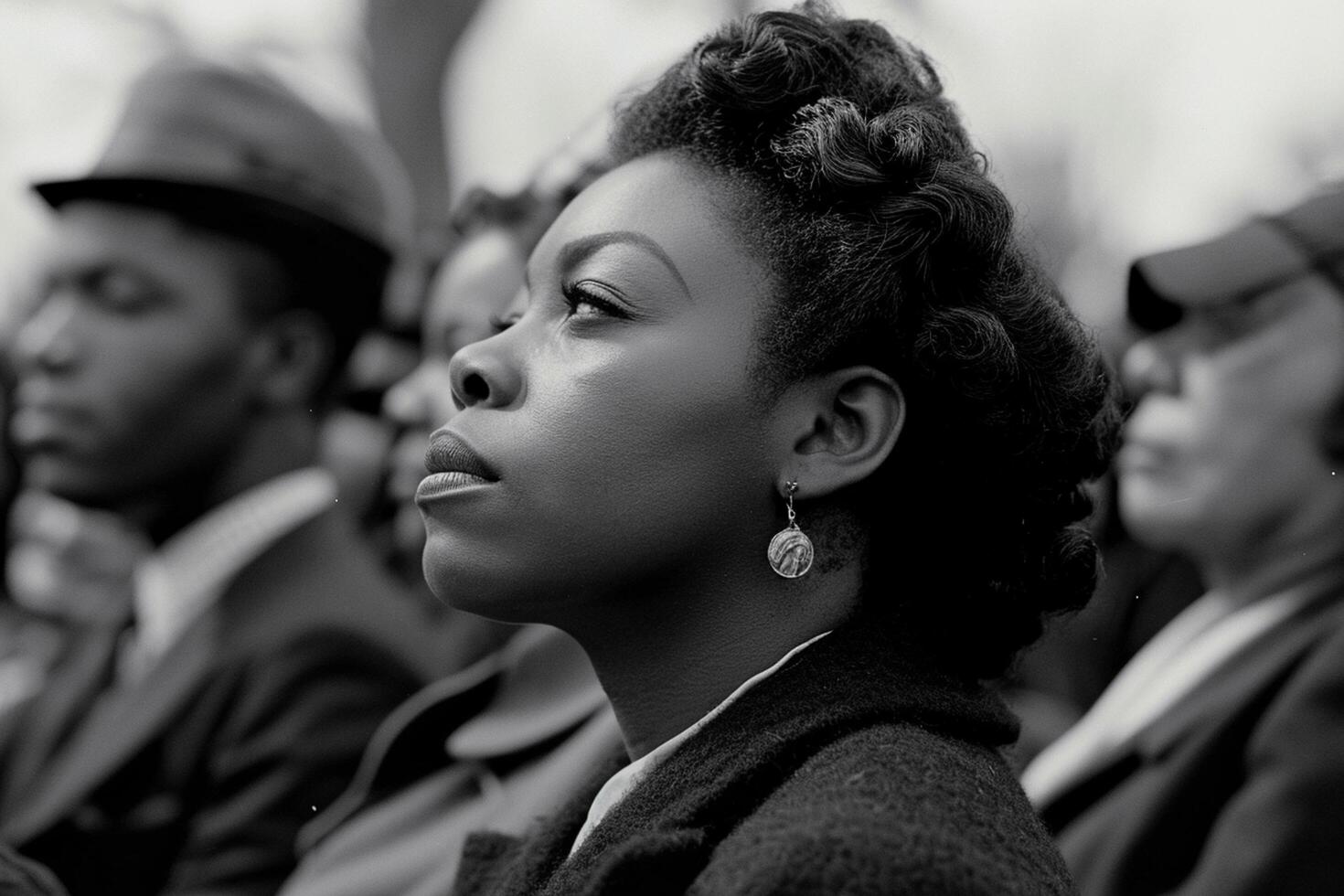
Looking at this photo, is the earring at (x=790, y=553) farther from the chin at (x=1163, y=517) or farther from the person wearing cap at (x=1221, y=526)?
the chin at (x=1163, y=517)

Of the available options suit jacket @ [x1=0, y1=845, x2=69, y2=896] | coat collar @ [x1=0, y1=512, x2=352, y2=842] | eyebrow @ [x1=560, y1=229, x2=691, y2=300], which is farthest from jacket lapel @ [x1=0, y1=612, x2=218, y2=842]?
eyebrow @ [x1=560, y1=229, x2=691, y2=300]

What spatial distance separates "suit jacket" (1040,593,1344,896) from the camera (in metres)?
2.40

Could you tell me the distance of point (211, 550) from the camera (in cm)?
371

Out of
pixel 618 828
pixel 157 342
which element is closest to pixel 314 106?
pixel 157 342

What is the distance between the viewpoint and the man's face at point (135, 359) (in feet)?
11.9

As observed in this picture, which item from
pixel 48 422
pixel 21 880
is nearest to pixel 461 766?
pixel 21 880

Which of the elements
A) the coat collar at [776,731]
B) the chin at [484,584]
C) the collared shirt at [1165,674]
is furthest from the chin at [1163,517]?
the chin at [484,584]

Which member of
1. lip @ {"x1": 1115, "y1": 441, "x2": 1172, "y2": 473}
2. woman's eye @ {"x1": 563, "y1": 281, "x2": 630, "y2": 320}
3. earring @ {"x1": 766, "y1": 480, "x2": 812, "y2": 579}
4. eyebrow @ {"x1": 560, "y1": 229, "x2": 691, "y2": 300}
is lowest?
lip @ {"x1": 1115, "y1": 441, "x2": 1172, "y2": 473}

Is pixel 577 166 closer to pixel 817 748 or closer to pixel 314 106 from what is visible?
→ pixel 314 106

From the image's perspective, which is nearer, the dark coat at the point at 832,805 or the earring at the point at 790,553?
the dark coat at the point at 832,805

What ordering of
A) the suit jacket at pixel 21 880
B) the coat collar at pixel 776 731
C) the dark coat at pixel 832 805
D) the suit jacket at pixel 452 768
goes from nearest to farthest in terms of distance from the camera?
1. the dark coat at pixel 832 805
2. the coat collar at pixel 776 731
3. the suit jacket at pixel 21 880
4. the suit jacket at pixel 452 768

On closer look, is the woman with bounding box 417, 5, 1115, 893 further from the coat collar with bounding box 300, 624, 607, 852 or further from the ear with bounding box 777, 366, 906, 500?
the coat collar with bounding box 300, 624, 607, 852

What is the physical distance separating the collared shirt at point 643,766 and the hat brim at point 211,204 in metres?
2.15

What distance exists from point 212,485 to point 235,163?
808 millimetres
